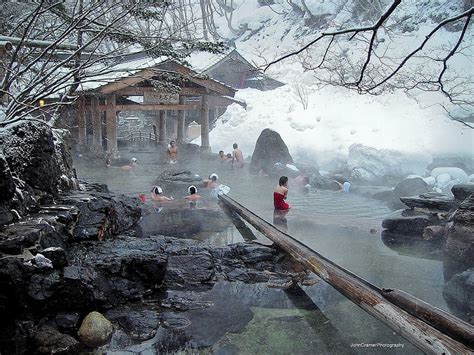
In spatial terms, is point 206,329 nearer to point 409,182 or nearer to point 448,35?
point 409,182

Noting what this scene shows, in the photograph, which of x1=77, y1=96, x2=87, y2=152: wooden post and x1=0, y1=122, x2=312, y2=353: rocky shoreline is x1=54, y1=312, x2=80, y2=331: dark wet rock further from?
x1=77, y1=96, x2=87, y2=152: wooden post

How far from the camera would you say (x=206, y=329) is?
4859mm

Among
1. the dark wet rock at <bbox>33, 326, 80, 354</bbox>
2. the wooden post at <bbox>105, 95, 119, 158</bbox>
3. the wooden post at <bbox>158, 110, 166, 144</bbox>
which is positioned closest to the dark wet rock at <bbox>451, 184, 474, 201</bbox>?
the dark wet rock at <bbox>33, 326, 80, 354</bbox>

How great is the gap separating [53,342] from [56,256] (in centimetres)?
106

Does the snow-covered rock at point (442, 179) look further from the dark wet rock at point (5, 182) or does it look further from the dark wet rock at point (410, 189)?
the dark wet rock at point (5, 182)

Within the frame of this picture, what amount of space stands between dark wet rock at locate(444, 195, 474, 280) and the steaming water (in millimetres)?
232

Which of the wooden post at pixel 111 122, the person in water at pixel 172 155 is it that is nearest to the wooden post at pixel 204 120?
the person in water at pixel 172 155

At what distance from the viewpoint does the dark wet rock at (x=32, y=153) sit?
5918 millimetres

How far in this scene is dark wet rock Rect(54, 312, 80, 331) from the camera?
15.0 feet

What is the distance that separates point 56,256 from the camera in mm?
4871

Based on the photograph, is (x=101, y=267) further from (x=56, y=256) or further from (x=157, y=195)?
(x=157, y=195)

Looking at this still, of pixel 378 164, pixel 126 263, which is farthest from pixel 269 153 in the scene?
pixel 126 263

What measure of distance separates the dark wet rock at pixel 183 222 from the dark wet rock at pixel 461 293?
200 inches

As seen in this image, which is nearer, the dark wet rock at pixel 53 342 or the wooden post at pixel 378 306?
the wooden post at pixel 378 306
